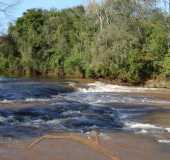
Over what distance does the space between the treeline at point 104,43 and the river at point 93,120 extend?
10163 mm

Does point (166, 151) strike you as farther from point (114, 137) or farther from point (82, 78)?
point (82, 78)

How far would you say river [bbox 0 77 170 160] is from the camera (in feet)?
41.8

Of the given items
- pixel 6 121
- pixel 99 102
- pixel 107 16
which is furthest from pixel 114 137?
pixel 107 16

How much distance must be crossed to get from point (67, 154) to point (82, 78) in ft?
101

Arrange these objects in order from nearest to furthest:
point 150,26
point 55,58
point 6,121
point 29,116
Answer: point 6,121, point 29,116, point 150,26, point 55,58

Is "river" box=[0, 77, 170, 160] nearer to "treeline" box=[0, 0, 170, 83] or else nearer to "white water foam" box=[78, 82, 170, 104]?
"white water foam" box=[78, 82, 170, 104]

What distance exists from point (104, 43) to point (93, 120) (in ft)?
71.5

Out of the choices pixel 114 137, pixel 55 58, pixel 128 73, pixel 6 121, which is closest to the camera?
pixel 114 137

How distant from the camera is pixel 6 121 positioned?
54.6 feet

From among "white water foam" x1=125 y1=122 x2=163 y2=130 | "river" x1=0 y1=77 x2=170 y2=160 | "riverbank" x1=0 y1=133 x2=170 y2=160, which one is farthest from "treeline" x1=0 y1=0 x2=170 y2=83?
"riverbank" x1=0 y1=133 x2=170 y2=160

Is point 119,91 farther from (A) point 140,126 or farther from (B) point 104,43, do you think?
(A) point 140,126

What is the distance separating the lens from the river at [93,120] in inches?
502

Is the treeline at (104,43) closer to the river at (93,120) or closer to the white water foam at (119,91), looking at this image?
the white water foam at (119,91)

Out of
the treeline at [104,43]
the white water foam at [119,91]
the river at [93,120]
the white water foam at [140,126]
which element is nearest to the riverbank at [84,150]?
the river at [93,120]
